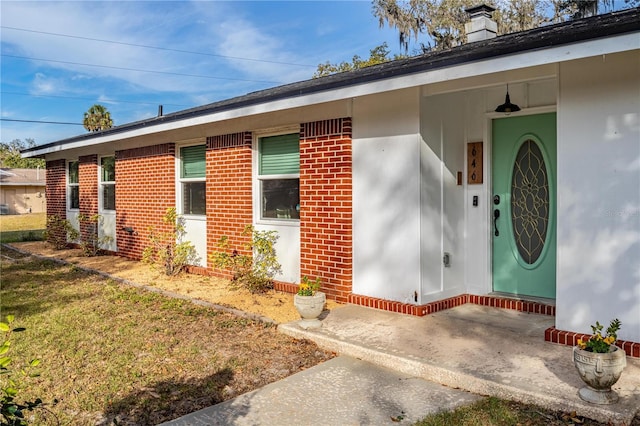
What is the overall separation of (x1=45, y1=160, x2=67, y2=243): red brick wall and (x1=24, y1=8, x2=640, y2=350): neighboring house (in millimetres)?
6314

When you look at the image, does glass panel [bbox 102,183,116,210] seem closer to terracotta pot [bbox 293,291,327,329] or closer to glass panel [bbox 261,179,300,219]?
glass panel [bbox 261,179,300,219]

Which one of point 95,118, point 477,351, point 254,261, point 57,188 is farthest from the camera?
point 95,118

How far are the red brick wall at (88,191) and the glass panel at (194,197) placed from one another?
4.03 metres

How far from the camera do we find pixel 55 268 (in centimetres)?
1038

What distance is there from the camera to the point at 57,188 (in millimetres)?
14664

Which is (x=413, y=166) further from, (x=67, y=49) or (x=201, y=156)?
(x=67, y=49)

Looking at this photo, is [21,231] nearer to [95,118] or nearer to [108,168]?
[108,168]

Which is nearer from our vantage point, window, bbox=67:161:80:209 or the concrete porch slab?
the concrete porch slab

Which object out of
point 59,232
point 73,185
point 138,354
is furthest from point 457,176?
point 59,232

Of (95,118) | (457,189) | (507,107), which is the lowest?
(457,189)

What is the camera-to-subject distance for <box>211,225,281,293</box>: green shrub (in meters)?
7.54

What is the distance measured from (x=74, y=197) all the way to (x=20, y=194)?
121 feet

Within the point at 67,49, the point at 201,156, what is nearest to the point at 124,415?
the point at 201,156

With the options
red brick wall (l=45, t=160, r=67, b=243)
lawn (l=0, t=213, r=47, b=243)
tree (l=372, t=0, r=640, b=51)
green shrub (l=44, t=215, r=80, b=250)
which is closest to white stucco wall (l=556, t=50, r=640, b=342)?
green shrub (l=44, t=215, r=80, b=250)
